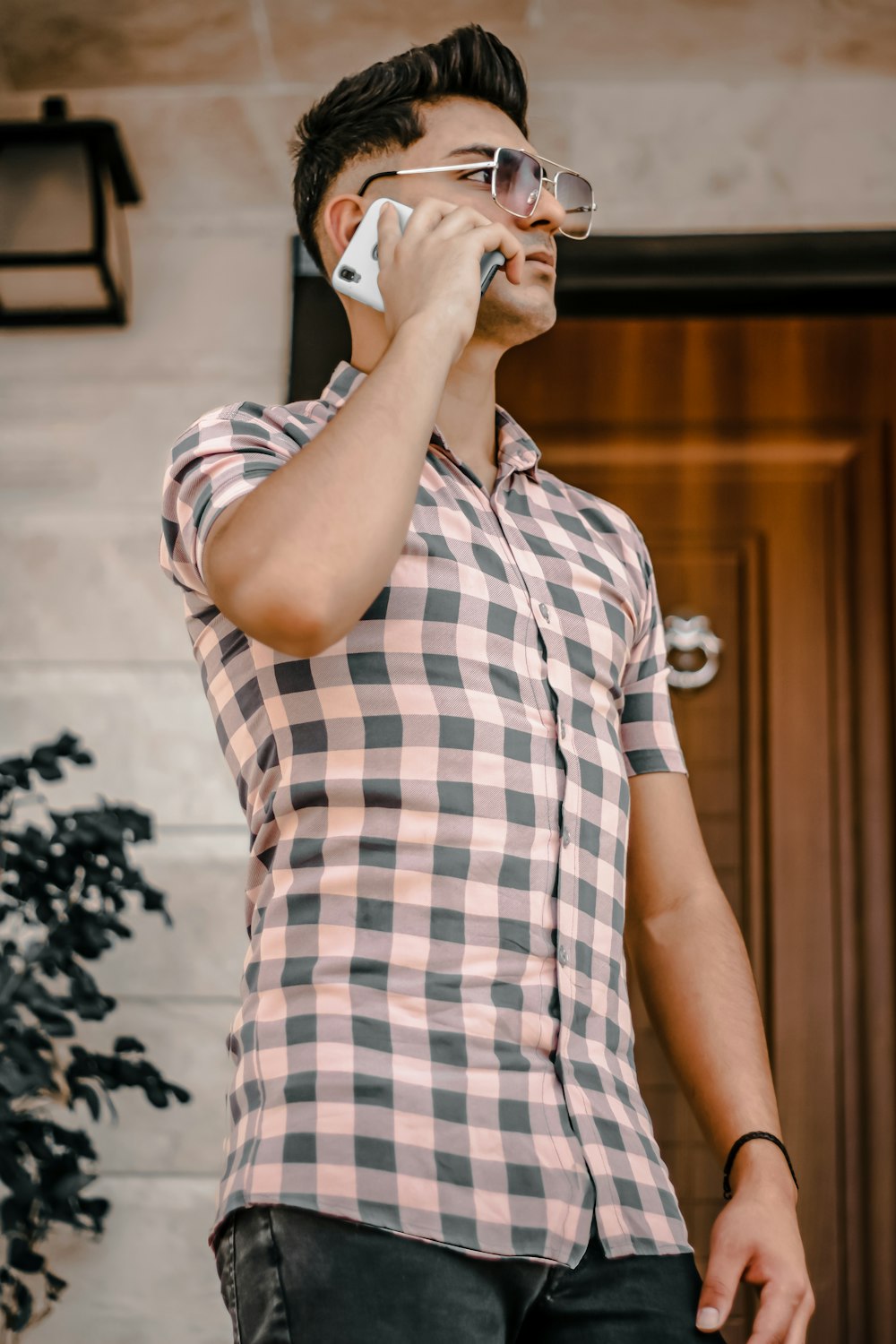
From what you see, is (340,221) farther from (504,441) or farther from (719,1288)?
(719,1288)

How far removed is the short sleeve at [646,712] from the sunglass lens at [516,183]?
0.38 metres

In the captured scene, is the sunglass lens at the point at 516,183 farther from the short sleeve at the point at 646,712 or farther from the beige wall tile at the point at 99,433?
the beige wall tile at the point at 99,433

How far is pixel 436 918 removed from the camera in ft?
2.95

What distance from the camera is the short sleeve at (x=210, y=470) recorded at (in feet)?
3.18

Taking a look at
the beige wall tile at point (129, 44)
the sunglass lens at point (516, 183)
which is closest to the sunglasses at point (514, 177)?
the sunglass lens at point (516, 183)

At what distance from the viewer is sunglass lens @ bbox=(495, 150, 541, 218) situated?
1229 mm

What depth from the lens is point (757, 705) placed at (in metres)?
2.13

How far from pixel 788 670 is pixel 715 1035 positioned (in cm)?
113

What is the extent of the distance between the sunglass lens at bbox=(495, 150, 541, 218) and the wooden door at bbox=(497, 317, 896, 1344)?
3.22 ft

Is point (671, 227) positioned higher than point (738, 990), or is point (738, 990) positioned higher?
point (671, 227)

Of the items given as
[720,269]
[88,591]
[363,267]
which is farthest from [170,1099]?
[720,269]

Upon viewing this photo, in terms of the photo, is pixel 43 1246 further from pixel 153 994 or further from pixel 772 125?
pixel 772 125

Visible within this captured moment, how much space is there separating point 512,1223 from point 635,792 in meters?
0.50

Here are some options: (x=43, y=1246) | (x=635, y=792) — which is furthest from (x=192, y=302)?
(x=43, y=1246)
